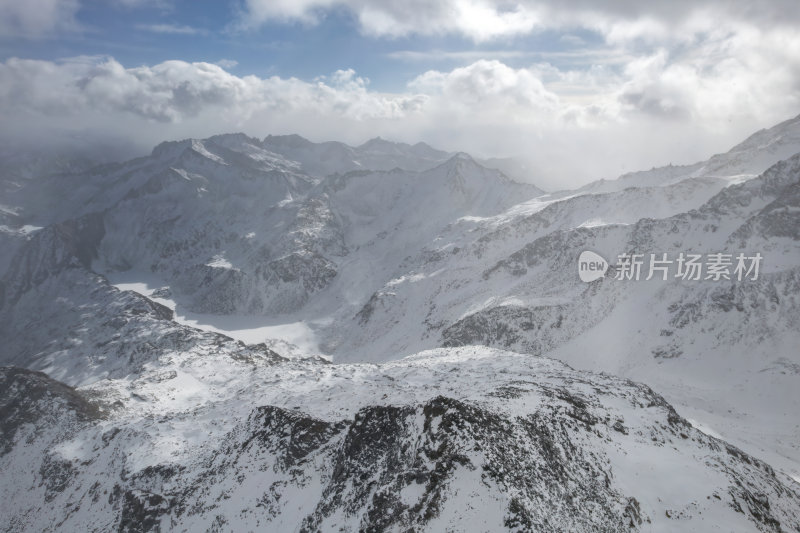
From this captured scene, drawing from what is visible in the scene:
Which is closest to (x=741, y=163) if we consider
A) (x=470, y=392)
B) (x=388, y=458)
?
(x=470, y=392)

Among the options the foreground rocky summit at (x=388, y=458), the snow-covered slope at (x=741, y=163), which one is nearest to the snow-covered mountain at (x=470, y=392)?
the foreground rocky summit at (x=388, y=458)

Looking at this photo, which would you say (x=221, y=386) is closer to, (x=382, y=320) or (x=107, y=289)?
(x=382, y=320)

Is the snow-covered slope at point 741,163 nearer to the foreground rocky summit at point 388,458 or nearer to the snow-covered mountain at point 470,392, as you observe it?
the snow-covered mountain at point 470,392

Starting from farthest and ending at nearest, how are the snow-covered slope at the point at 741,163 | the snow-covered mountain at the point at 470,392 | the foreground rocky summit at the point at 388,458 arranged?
the snow-covered slope at the point at 741,163 → the snow-covered mountain at the point at 470,392 → the foreground rocky summit at the point at 388,458

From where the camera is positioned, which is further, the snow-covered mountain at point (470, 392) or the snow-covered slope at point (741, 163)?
the snow-covered slope at point (741, 163)

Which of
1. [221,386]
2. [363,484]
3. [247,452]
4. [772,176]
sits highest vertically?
[772,176]

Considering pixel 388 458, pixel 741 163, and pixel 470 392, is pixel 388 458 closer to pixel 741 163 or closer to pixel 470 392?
pixel 470 392

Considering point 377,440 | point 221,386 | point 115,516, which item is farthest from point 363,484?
point 221,386
